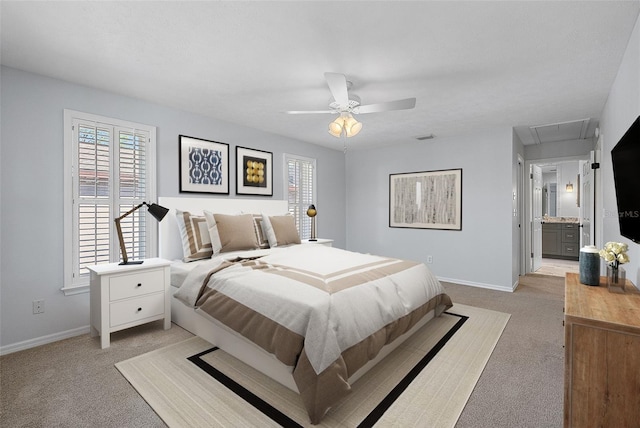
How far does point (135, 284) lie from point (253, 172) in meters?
2.24

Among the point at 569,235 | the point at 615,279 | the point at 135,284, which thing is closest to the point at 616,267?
Result: the point at 615,279

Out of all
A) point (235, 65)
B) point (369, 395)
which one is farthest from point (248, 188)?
point (369, 395)

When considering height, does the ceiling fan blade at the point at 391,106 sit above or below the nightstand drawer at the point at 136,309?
above

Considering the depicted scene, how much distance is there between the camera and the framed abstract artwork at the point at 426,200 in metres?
5.03

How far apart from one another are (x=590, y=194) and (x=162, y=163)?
5623mm

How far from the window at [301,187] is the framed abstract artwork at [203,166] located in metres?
1.17

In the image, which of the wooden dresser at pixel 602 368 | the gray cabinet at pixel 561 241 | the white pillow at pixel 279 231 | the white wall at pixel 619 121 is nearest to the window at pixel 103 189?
the white pillow at pixel 279 231

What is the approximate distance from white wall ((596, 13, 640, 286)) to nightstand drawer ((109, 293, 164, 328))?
382 centimetres

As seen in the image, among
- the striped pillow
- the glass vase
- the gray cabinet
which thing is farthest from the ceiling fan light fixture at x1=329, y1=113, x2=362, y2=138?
the gray cabinet

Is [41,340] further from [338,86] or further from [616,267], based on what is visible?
[616,267]

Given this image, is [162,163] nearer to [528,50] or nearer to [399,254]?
[528,50]

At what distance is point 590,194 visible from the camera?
426cm

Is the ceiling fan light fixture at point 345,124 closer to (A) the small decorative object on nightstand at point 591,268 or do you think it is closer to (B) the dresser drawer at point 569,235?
(A) the small decorative object on nightstand at point 591,268

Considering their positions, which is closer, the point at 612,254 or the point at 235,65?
the point at 612,254
